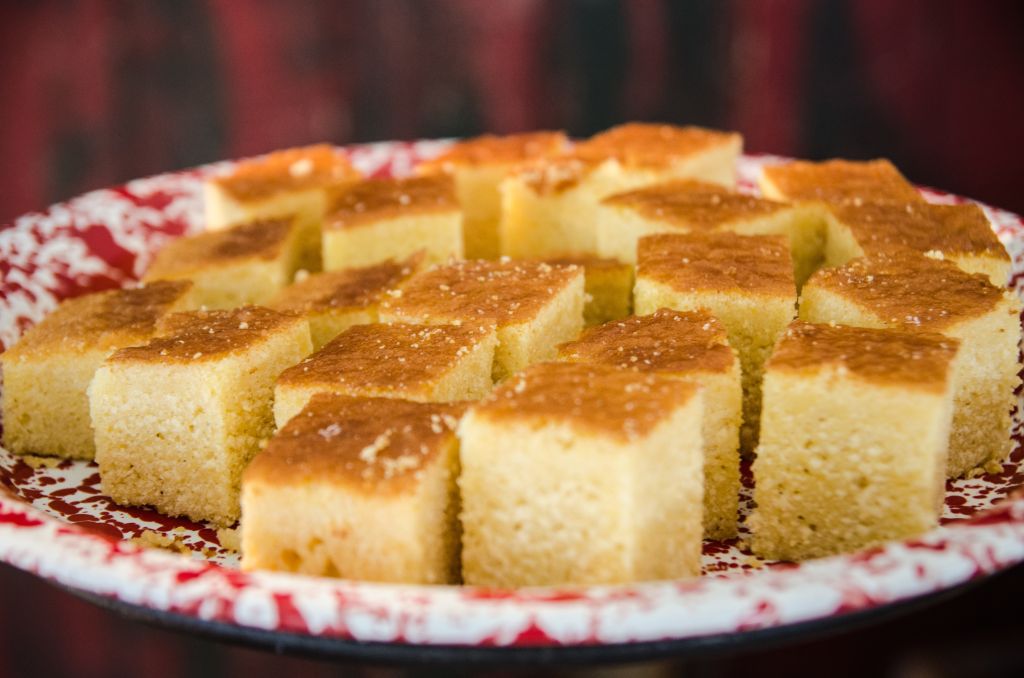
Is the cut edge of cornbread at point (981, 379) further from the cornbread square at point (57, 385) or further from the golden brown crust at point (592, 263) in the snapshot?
the cornbread square at point (57, 385)

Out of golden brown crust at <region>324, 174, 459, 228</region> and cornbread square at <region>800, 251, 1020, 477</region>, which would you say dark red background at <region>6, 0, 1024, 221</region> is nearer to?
golden brown crust at <region>324, 174, 459, 228</region>

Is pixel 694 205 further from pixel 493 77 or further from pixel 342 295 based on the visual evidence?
pixel 493 77

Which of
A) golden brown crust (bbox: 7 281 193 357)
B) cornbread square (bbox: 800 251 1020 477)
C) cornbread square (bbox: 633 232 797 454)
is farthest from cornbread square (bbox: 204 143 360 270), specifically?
cornbread square (bbox: 800 251 1020 477)

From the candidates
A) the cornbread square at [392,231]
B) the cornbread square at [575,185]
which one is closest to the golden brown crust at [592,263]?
the cornbread square at [575,185]

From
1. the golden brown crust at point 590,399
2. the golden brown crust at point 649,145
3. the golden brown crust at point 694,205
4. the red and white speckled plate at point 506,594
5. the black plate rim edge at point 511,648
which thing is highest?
the golden brown crust at point 649,145

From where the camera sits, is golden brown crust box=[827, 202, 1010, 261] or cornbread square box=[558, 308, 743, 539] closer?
cornbread square box=[558, 308, 743, 539]

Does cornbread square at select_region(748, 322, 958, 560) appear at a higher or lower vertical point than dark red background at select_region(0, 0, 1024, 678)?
lower

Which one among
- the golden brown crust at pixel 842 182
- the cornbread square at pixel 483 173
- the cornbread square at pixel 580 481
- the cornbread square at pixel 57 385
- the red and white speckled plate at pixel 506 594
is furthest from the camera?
the cornbread square at pixel 483 173

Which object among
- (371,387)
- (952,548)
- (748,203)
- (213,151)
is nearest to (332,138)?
(213,151)
